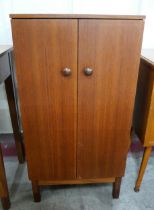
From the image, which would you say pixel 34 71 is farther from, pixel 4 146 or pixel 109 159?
pixel 4 146

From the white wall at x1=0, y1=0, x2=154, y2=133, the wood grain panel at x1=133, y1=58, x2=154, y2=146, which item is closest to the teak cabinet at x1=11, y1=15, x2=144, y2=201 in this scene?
the wood grain panel at x1=133, y1=58, x2=154, y2=146

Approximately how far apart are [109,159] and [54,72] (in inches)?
20.1

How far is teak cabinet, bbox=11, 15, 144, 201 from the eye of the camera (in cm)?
75

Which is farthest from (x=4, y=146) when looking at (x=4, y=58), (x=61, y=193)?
(x=4, y=58)

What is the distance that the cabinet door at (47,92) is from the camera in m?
0.75

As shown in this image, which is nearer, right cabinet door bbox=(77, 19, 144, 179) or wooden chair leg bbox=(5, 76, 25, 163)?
right cabinet door bbox=(77, 19, 144, 179)

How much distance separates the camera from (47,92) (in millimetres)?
847

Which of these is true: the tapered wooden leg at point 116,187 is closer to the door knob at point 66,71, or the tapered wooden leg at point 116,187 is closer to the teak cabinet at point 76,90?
the teak cabinet at point 76,90

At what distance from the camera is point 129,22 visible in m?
0.75

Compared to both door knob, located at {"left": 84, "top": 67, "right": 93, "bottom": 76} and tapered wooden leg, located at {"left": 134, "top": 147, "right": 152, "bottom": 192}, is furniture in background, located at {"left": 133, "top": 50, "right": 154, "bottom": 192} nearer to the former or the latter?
tapered wooden leg, located at {"left": 134, "top": 147, "right": 152, "bottom": 192}

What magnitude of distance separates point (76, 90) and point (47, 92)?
0.12 m
